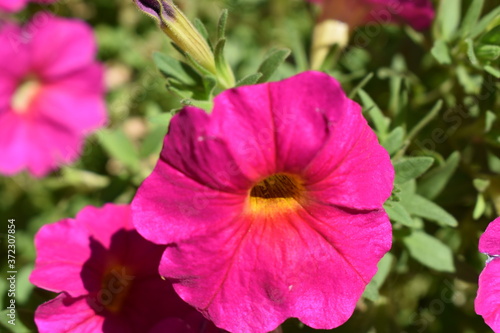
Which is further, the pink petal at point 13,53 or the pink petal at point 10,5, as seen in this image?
the pink petal at point 13,53

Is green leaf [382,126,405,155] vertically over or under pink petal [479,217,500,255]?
over

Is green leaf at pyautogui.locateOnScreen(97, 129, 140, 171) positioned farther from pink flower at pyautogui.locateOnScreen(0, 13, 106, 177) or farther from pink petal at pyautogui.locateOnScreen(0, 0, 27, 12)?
pink petal at pyautogui.locateOnScreen(0, 0, 27, 12)

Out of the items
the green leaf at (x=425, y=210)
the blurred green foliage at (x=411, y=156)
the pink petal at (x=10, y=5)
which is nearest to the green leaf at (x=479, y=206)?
the blurred green foliage at (x=411, y=156)

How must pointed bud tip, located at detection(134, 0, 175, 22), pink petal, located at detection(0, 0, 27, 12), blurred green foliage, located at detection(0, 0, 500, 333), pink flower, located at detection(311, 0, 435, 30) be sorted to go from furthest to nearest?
pink petal, located at detection(0, 0, 27, 12) → pink flower, located at detection(311, 0, 435, 30) → blurred green foliage, located at detection(0, 0, 500, 333) → pointed bud tip, located at detection(134, 0, 175, 22)

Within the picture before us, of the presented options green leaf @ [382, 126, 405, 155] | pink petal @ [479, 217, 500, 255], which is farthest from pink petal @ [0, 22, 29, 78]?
pink petal @ [479, 217, 500, 255]

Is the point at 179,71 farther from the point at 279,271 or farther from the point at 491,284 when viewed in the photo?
the point at 491,284

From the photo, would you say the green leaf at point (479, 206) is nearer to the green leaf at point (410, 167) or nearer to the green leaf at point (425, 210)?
the green leaf at point (425, 210)

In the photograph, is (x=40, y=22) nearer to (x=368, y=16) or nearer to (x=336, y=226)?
(x=368, y=16)
